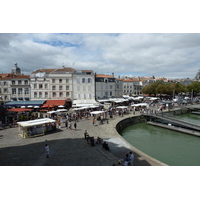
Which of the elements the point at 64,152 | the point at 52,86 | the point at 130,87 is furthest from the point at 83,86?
the point at 130,87

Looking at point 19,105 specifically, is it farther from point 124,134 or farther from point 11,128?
point 124,134

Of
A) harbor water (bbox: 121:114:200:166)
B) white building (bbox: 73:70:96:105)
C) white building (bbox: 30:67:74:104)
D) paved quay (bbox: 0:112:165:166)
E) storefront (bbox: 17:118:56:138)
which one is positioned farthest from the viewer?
white building (bbox: 73:70:96:105)

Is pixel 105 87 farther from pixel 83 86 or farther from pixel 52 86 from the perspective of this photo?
pixel 52 86

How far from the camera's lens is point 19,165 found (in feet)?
28.9

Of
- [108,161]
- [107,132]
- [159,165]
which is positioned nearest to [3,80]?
[107,132]

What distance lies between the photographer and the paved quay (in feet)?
29.6

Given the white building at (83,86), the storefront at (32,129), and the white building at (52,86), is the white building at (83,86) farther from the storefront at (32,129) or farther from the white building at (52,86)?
the storefront at (32,129)

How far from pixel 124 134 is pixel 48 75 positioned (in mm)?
25559

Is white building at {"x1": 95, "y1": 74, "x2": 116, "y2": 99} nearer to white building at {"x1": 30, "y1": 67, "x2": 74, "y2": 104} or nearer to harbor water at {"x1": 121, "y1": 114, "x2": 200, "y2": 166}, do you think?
white building at {"x1": 30, "y1": 67, "x2": 74, "y2": 104}

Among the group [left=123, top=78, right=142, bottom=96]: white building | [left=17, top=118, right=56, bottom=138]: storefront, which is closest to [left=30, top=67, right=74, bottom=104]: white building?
[left=17, top=118, right=56, bottom=138]: storefront

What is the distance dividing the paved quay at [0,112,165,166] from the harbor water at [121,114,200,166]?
3.55 m

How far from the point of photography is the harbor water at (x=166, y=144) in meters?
12.5

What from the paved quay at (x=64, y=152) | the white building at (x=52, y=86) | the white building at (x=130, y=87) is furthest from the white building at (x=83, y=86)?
the white building at (x=130, y=87)

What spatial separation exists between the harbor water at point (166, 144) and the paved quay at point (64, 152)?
3.55 meters
